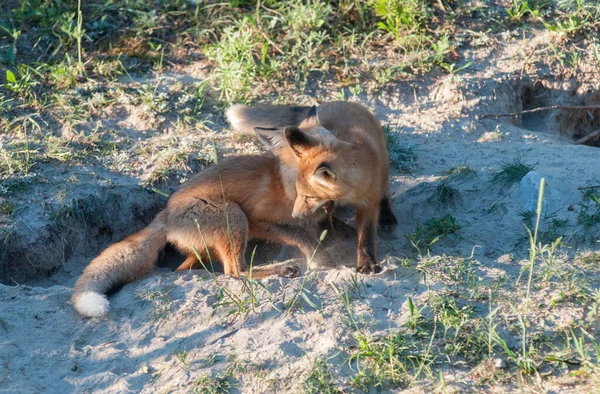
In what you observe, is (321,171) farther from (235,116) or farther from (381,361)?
(235,116)

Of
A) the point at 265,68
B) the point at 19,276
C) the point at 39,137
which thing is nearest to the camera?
the point at 19,276

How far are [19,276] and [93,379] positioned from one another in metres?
1.95

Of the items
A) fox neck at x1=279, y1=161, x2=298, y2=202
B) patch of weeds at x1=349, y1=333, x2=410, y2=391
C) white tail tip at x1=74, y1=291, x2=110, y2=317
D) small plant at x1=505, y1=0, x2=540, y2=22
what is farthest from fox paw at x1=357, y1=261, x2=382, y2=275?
small plant at x1=505, y1=0, x2=540, y2=22

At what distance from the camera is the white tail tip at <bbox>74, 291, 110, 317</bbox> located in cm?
471

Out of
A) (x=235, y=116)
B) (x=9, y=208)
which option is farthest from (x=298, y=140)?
(x=9, y=208)

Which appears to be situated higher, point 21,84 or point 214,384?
point 21,84

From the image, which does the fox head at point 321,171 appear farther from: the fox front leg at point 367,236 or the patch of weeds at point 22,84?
the patch of weeds at point 22,84

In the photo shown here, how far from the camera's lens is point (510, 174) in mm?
6102

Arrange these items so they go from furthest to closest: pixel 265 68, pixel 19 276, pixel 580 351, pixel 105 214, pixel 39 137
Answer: pixel 265 68, pixel 39 137, pixel 105 214, pixel 19 276, pixel 580 351

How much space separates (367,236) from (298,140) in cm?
96

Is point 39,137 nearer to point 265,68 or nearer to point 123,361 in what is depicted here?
point 265,68

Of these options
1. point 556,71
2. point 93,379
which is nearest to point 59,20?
point 93,379

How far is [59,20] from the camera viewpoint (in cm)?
798

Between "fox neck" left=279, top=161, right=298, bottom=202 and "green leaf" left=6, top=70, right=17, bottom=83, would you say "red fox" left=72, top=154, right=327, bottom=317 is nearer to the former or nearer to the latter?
"fox neck" left=279, top=161, right=298, bottom=202
